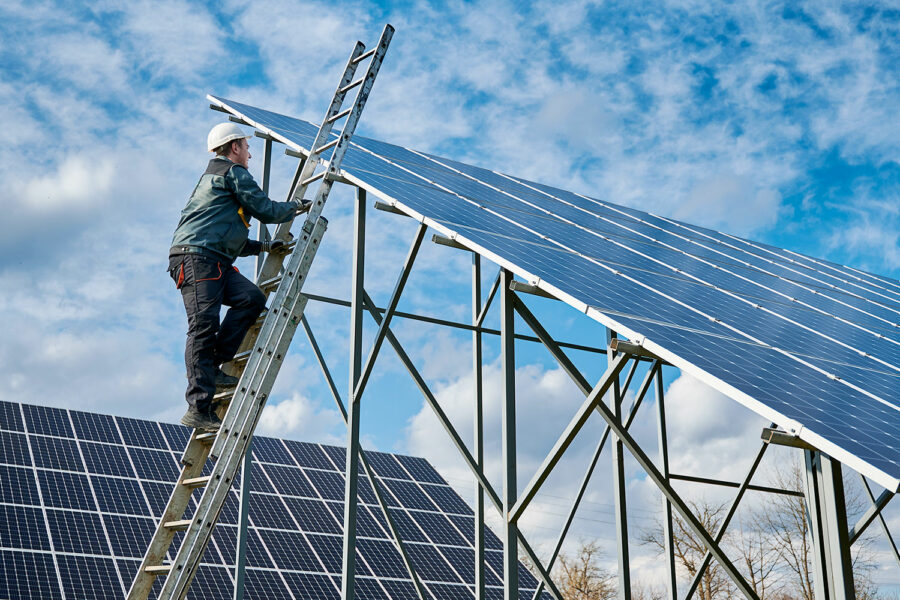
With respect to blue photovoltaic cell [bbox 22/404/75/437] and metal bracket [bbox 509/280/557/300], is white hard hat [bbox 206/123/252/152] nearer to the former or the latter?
metal bracket [bbox 509/280/557/300]

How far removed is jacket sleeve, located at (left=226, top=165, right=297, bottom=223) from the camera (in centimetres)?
756

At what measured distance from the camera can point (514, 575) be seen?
812 centimetres

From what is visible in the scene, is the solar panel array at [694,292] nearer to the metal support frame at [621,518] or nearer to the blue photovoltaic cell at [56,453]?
the metal support frame at [621,518]

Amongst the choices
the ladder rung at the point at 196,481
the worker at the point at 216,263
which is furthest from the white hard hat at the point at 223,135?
the ladder rung at the point at 196,481

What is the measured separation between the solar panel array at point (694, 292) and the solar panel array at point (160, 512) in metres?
8.14

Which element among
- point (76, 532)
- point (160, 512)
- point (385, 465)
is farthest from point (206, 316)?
point (385, 465)

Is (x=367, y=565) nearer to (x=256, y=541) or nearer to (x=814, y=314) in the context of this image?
(x=256, y=541)

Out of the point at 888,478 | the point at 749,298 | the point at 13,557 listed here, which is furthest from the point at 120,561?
the point at 888,478

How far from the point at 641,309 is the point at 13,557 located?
12064 millimetres

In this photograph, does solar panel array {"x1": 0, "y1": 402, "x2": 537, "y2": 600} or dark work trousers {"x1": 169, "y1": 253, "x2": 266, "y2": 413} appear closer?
dark work trousers {"x1": 169, "y1": 253, "x2": 266, "y2": 413}

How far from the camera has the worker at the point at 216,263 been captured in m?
7.30

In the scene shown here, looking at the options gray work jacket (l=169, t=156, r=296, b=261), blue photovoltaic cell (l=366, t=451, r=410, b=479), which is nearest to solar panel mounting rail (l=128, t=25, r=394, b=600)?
gray work jacket (l=169, t=156, r=296, b=261)

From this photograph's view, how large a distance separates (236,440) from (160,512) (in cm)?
1198

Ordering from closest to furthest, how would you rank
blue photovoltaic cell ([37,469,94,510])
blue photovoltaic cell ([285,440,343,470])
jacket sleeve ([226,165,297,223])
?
jacket sleeve ([226,165,297,223]) < blue photovoltaic cell ([37,469,94,510]) < blue photovoltaic cell ([285,440,343,470])
